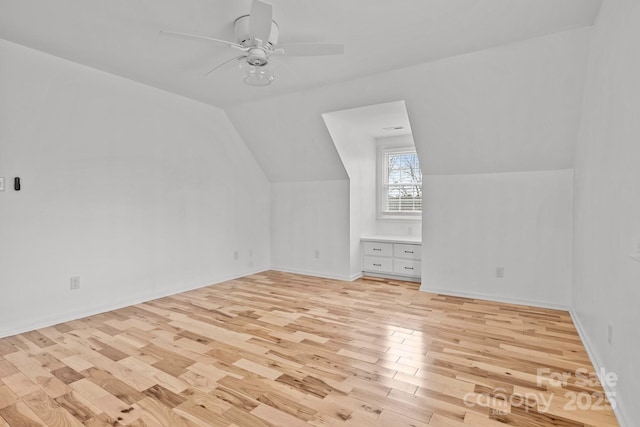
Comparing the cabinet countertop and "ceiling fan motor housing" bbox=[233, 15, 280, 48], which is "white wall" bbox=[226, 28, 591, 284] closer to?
the cabinet countertop

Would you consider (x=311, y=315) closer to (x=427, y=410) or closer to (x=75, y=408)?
(x=427, y=410)

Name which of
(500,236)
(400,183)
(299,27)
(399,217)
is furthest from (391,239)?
(299,27)

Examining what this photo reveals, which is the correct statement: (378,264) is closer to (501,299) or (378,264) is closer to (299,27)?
(501,299)

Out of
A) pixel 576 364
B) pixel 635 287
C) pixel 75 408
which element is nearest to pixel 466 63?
pixel 635 287

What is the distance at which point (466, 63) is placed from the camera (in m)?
3.17

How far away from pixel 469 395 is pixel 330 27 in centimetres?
276

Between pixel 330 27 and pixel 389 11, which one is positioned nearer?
pixel 389 11

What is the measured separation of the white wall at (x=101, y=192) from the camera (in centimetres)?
305

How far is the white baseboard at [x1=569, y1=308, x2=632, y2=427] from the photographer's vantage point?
172 centimetres

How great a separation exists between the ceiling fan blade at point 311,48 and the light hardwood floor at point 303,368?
235 cm

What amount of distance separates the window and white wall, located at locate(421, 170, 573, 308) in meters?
1.11

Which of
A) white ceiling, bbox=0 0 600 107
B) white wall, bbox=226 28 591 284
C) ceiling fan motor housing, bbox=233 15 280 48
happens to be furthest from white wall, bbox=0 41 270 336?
ceiling fan motor housing, bbox=233 15 280 48

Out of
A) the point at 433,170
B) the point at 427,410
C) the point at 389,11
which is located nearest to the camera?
the point at 427,410

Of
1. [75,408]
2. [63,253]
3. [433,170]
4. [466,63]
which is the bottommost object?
[75,408]
